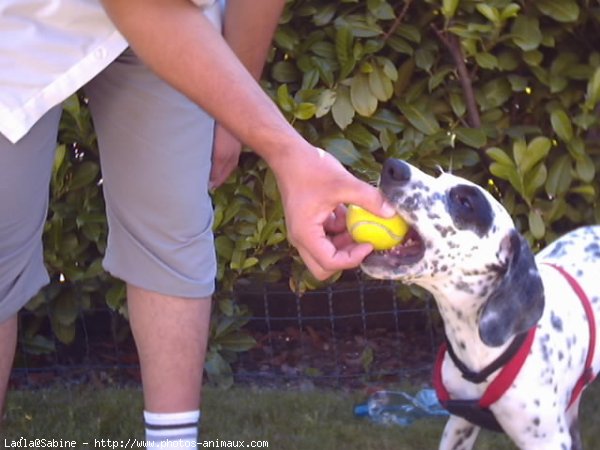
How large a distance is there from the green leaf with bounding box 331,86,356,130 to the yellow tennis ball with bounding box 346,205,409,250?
1398 millimetres

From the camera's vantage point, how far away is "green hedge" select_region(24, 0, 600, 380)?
403cm

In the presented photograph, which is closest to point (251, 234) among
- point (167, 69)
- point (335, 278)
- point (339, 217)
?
point (335, 278)

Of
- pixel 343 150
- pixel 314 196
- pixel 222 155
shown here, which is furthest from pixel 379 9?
pixel 314 196

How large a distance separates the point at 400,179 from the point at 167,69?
863 millimetres

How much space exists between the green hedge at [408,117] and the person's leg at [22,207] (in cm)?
136

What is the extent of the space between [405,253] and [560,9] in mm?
1678

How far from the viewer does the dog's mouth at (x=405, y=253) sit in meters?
2.68

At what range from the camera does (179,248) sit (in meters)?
2.79

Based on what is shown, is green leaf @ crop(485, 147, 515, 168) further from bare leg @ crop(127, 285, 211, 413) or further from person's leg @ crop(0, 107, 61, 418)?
person's leg @ crop(0, 107, 61, 418)

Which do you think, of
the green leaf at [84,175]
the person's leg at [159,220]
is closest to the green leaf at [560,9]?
the person's leg at [159,220]

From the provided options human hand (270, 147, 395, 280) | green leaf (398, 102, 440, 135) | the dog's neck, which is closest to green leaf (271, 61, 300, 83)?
green leaf (398, 102, 440, 135)

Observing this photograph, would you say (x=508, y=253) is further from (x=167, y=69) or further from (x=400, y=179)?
(x=167, y=69)

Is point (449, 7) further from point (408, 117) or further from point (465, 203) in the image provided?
point (465, 203)

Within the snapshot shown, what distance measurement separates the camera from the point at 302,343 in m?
4.71
